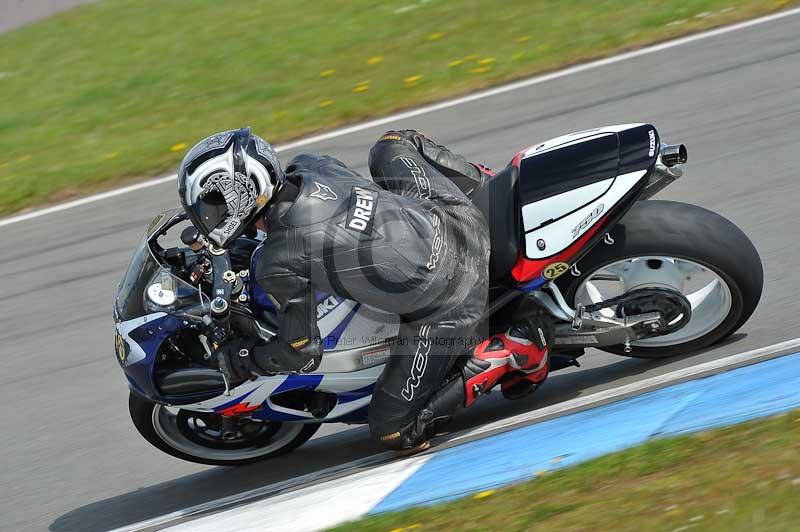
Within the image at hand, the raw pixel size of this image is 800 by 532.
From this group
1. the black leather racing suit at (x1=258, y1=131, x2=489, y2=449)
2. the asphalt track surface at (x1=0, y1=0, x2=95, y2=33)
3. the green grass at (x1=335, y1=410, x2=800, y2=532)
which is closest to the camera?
the green grass at (x1=335, y1=410, x2=800, y2=532)

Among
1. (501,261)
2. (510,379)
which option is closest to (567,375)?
(510,379)

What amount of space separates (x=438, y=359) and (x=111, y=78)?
7204 mm

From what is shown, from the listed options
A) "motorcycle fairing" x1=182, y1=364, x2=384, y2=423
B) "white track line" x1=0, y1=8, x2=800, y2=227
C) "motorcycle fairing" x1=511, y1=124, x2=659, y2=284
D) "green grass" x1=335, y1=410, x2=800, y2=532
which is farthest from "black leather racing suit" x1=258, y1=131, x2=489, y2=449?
"white track line" x1=0, y1=8, x2=800, y2=227

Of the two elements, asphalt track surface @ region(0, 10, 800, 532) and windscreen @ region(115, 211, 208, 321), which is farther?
asphalt track surface @ region(0, 10, 800, 532)

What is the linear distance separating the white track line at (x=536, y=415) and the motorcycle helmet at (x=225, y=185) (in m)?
1.36

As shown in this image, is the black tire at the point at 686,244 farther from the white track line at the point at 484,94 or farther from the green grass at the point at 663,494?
the white track line at the point at 484,94

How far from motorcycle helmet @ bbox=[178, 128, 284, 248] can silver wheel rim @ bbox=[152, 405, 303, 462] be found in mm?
1117

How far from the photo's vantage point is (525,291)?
15.5 ft

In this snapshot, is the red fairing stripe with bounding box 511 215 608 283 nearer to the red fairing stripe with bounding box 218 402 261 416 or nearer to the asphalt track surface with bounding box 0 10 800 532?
the asphalt track surface with bounding box 0 10 800 532

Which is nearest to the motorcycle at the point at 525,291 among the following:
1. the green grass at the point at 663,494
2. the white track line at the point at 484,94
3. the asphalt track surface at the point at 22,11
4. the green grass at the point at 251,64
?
the green grass at the point at 663,494

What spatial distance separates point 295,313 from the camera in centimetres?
427

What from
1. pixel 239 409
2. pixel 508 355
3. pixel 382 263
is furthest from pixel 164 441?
pixel 508 355

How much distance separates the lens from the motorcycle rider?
4203 millimetres

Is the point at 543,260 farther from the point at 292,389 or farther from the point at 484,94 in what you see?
the point at 484,94
